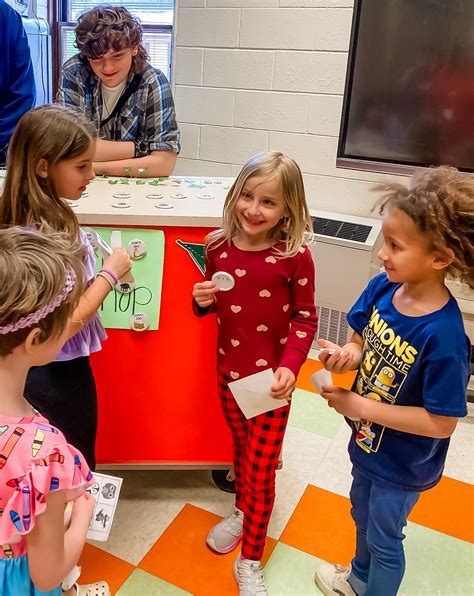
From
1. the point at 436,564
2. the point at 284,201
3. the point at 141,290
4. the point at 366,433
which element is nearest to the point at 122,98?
the point at 141,290

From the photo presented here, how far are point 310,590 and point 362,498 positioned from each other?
16.1 inches

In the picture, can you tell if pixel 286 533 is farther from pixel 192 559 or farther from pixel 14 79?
pixel 14 79

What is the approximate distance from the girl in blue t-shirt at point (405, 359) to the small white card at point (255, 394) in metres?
0.19

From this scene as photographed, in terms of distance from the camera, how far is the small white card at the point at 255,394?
1405 millimetres

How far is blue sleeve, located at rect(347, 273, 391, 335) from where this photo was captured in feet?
4.25

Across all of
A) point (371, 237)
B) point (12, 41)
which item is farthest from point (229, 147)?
point (12, 41)

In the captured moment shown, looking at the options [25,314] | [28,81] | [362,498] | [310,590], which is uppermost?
[28,81]

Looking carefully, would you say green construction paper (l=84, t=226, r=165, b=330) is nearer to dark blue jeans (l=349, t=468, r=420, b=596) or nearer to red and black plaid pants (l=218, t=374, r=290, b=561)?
red and black plaid pants (l=218, t=374, r=290, b=561)

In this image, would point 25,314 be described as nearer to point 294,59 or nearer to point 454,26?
point 454,26

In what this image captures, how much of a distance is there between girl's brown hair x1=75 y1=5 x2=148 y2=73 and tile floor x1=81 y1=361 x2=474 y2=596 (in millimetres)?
1346

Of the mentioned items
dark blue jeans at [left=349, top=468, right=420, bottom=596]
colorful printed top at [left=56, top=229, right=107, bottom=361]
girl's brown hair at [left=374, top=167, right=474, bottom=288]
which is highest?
girl's brown hair at [left=374, top=167, right=474, bottom=288]

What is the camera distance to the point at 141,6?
11.3ft

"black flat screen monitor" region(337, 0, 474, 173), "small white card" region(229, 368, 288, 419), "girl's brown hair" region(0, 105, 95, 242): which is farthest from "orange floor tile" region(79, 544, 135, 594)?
"black flat screen monitor" region(337, 0, 474, 173)

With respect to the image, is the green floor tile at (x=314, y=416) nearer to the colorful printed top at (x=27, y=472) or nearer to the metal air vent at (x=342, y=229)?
the metal air vent at (x=342, y=229)
